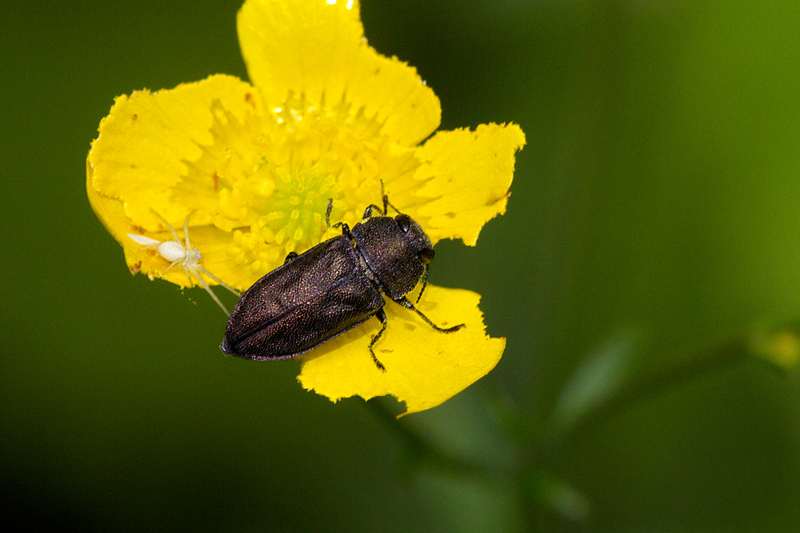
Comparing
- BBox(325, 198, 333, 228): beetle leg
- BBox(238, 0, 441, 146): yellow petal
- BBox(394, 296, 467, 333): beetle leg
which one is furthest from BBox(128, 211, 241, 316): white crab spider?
BBox(238, 0, 441, 146): yellow petal

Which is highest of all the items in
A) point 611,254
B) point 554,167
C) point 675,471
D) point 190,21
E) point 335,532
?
point 190,21

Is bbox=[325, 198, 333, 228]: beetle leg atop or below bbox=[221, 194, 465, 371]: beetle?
atop

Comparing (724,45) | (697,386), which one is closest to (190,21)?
(724,45)

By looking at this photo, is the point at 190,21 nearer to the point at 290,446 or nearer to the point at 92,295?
the point at 92,295

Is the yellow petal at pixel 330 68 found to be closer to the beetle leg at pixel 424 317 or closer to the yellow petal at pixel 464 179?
the yellow petal at pixel 464 179

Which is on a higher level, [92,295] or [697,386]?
[92,295]

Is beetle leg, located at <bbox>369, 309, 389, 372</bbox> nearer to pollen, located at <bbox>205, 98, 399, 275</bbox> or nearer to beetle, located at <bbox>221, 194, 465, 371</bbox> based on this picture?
beetle, located at <bbox>221, 194, 465, 371</bbox>

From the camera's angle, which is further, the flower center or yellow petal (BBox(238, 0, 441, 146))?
yellow petal (BBox(238, 0, 441, 146))
